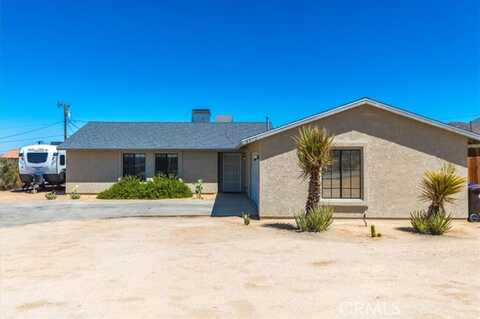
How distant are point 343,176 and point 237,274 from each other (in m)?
7.10

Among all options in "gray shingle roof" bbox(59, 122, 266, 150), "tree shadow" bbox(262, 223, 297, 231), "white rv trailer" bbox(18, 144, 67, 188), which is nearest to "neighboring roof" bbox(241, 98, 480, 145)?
"tree shadow" bbox(262, 223, 297, 231)

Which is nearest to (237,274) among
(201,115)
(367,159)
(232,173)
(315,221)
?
(315,221)

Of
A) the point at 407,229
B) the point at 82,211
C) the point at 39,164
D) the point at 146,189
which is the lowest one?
the point at 407,229

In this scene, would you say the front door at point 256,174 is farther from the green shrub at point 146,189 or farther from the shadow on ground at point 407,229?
the green shrub at point 146,189

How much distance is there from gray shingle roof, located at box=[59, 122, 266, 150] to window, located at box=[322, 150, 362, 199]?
8.17 meters

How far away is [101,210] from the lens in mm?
14797

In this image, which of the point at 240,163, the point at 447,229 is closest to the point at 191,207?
the point at 240,163

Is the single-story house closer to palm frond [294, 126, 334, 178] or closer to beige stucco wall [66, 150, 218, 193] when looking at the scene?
palm frond [294, 126, 334, 178]

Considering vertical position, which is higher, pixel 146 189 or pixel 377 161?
pixel 377 161

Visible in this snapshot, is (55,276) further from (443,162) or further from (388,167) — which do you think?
(443,162)

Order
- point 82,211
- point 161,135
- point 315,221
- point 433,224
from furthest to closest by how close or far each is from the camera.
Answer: point 161,135 → point 82,211 → point 315,221 → point 433,224

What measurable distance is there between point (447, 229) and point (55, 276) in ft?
31.6

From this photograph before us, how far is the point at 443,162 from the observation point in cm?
1185

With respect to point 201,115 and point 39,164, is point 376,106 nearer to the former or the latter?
point 201,115
